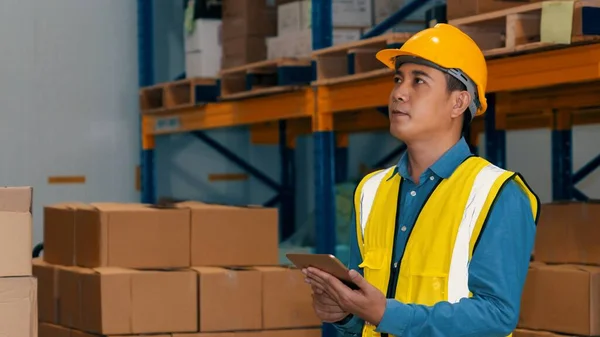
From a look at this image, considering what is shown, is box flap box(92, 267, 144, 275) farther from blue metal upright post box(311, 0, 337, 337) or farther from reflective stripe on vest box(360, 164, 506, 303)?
reflective stripe on vest box(360, 164, 506, 303)

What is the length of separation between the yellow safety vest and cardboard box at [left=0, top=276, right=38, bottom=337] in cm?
150

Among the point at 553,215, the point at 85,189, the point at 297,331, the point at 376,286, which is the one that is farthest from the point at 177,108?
the point at 376,286

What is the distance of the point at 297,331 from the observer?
6.12m

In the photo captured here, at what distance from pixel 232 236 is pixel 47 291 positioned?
1146 mm

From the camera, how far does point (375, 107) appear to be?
706cm

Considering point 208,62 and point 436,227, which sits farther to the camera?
point 208,62

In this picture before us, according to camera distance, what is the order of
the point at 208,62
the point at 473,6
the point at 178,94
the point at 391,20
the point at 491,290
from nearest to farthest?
the point at 491,290 → the point at 473,6 → the point at 391,20 → the point at 208,62 → the point at 178,94

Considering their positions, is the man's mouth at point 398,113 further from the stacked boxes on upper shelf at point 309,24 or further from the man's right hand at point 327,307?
the stacked boxes on upper shelf at point 309,24

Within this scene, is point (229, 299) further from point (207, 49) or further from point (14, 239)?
point (207, 49)

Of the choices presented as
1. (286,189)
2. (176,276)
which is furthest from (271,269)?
(286,189)

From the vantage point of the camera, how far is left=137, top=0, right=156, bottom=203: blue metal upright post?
34.1ft

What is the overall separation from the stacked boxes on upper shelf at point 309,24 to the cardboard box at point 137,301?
2533 mm

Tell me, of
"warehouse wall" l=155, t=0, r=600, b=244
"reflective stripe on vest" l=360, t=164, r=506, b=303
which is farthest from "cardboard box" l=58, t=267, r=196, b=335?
"warehouse wall" l=155, t=0, r=600, b=244

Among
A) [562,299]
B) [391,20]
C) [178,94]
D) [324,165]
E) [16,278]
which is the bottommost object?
[562,299]
